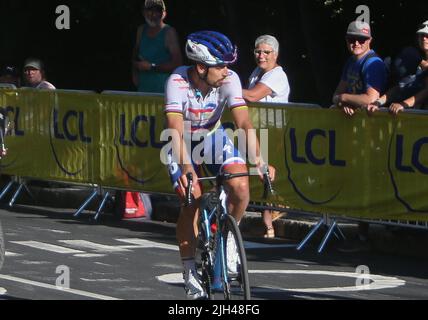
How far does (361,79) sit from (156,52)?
3585 millimetres

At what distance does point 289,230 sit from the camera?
14195mm

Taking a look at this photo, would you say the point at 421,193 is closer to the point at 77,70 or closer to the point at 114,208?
the point at 114,208

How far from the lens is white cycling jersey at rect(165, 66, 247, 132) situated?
31.1ft

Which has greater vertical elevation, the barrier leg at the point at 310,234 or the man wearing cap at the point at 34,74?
the man wearing cap at the point at 34,74

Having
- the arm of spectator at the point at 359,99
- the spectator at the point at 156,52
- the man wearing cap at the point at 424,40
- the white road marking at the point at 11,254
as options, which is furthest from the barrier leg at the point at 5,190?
the man wearing cap at the point at 424,40

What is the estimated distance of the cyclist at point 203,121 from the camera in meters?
9.28

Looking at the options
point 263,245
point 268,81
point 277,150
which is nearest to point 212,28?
point 268,81

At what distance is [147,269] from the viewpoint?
1166 cm

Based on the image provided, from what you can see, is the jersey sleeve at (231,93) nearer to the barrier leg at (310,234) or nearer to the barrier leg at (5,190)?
the barrier leg at (310,234)

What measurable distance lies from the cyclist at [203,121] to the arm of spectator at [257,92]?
455 cm

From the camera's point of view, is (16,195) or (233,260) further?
(16,195)

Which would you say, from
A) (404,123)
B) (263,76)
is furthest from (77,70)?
(404,123)

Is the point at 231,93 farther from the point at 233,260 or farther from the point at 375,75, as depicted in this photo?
the point at 375,75
